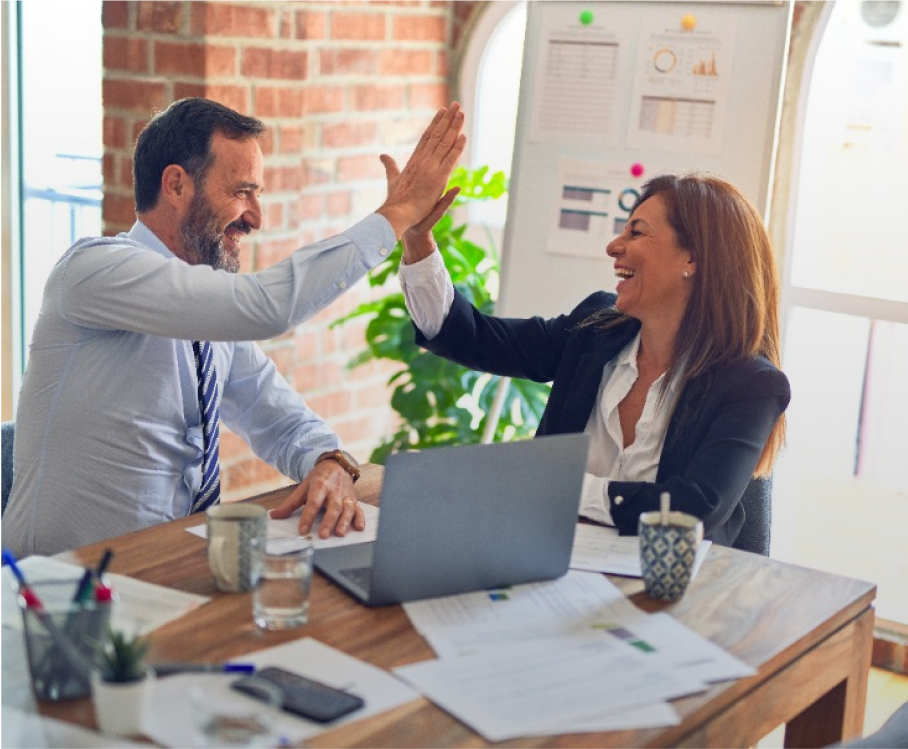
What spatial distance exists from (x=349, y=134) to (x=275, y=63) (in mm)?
379

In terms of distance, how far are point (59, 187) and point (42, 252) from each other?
22 cm

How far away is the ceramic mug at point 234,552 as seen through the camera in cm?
155

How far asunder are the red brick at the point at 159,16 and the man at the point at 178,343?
0.88 m

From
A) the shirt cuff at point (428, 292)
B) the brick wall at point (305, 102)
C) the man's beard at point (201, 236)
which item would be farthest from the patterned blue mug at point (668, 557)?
the brick wall at point (305, 102)

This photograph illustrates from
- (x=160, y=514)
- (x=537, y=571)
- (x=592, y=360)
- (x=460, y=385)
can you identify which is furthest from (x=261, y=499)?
(x=460, y=385)

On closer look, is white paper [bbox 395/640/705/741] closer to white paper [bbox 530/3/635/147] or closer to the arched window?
white paper [bbox 530/3/635/147]

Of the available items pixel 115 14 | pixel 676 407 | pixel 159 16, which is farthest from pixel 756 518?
pixel 115 14

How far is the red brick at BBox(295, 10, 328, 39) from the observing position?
10.6 ft

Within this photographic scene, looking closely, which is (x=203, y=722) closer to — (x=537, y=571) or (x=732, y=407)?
(x=537, y=571)

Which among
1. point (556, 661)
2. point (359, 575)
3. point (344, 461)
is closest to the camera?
point (556, 661)

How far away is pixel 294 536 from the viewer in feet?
5.83

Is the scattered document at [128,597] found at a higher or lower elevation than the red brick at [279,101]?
lower

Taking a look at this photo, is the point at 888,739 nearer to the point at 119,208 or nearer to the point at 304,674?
the point at 304,674

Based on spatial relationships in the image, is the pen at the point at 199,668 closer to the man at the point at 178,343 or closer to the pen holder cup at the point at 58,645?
the pen holder cup at the point at 58,645
